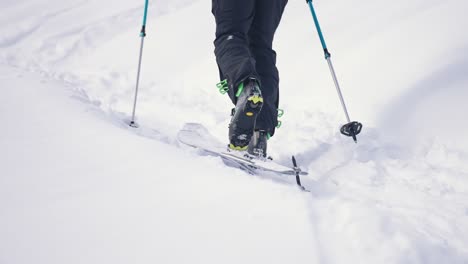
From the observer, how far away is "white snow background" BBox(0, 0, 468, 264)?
42.5 inches

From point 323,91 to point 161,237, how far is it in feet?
6.88

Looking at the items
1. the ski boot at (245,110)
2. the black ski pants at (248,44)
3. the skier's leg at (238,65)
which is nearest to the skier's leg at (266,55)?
the black ski pants at (248,44)

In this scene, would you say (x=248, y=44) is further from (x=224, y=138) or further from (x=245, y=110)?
(x=224, y=138)

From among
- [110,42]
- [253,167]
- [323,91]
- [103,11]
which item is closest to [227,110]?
[323,91]

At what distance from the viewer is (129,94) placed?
126 inches

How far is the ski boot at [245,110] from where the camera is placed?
1570 millimetres

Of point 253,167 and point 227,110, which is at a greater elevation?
point 227,110

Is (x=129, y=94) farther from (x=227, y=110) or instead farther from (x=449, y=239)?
(x=449, y=239)

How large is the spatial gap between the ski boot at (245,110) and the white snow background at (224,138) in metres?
0.17

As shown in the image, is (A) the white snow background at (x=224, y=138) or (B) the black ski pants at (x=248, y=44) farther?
(B) the black ski pants at (x=248, y=44)

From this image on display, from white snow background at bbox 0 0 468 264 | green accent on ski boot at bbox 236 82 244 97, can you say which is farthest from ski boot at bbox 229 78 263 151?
white snow background at bbox 0 0 468 264

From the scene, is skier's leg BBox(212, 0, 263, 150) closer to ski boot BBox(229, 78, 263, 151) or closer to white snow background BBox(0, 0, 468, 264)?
ski boot BBox(229, 78, 263, 151)

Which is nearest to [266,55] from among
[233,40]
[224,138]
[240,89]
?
[233,40]

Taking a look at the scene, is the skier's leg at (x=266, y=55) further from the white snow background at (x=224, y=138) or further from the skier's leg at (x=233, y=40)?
the white snow background at (x=224, y=138)
